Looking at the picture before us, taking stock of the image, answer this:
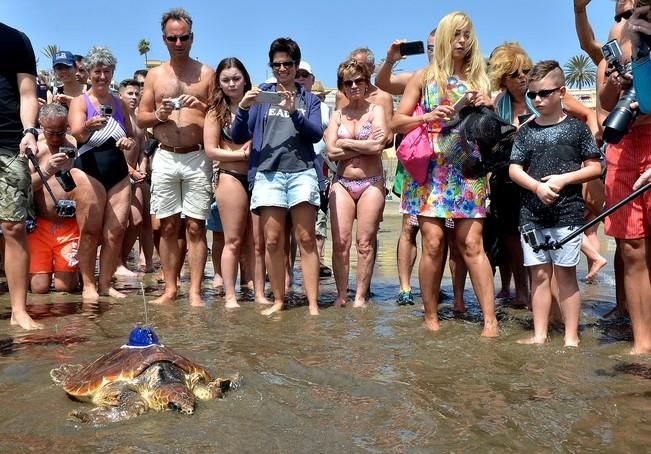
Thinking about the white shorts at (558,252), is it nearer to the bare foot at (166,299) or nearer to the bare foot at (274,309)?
the bare foot at (274,309)

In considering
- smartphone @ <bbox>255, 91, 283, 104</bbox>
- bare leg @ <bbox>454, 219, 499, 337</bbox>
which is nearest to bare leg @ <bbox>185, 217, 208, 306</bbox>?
smartphone @ <bbox>255, 91, 283, 104</bbox>

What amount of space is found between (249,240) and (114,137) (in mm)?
1645

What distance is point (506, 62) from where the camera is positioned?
586 centimetres

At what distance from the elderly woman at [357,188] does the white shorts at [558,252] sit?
68.3 inches

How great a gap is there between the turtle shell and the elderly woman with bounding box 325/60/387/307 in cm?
271

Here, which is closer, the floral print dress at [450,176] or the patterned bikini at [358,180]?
the floral print dress at [450,176]

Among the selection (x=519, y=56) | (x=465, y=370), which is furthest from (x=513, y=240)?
(x=465, y=370)

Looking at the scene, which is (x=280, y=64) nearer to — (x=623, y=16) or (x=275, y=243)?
(x=275, y=243)

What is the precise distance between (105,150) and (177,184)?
840 millimetres

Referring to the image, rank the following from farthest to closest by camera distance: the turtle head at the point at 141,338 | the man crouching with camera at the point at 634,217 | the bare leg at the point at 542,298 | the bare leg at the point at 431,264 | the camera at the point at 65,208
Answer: the camera at the point at 65,208, the bare leg at the point at 431,264, the bare leg at the point at 542,298, the man crouching with camera at the point at 634,217, the turtle head at the point at 141,338

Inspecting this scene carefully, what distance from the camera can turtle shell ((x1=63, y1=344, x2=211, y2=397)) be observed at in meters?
3.50

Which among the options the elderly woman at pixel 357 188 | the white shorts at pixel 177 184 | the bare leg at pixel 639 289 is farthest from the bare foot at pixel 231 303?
the bare leg at pixel 639 289

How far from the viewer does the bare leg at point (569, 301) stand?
468 centimetres

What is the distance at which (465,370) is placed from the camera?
4121mm
